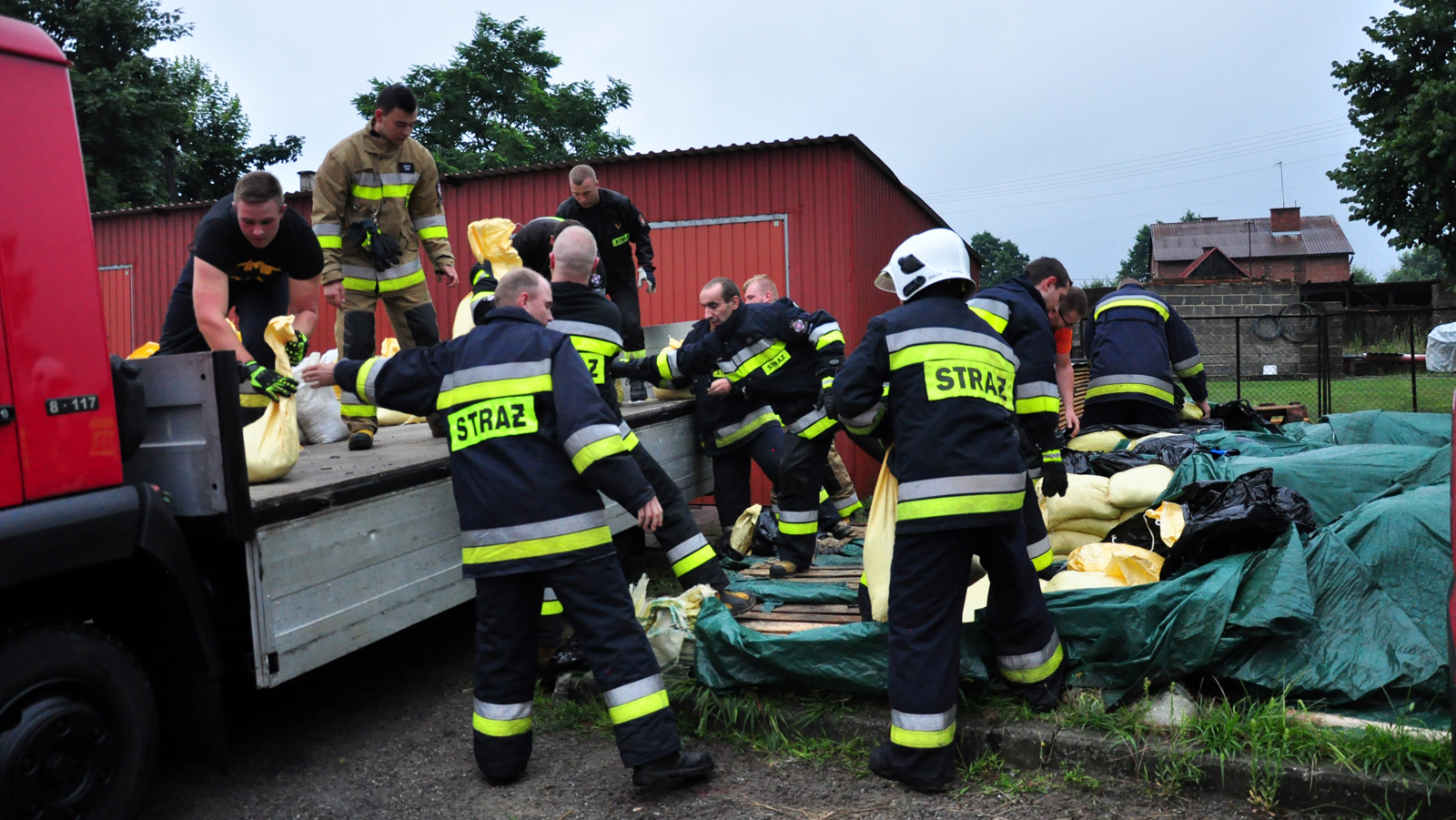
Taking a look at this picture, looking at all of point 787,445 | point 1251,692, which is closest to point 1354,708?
point 1251,692

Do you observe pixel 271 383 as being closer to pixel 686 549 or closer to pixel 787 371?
pixel 686 549

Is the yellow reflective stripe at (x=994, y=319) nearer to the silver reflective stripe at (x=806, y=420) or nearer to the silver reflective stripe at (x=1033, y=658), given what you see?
the silver reflective stripe at (x=1033, y=658)

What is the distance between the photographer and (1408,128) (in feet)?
51.6

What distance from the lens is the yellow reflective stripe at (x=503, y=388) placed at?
3.35 meters

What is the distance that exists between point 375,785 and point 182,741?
744 mm

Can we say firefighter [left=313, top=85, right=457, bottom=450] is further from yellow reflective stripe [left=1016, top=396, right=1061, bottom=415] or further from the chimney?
the chimney

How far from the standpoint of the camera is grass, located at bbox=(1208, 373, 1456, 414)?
14.0 m

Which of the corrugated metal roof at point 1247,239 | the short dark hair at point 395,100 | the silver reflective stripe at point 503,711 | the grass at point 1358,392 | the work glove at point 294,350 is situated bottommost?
the grass at point 1358,392

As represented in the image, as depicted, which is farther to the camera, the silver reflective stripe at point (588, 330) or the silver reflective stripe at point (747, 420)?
the silver reflective stripe at point (747, 420)

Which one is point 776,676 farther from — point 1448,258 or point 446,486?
point 1448,258

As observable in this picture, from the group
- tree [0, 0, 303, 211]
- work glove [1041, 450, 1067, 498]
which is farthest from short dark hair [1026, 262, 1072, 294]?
tree [0, 0, 303, 211]

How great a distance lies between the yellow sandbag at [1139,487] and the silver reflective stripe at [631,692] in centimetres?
314

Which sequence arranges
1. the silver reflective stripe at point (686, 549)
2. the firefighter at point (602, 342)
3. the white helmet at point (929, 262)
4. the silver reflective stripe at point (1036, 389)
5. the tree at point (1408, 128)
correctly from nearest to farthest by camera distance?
the white helmet at point (929, 262)
the silver reflective stripe at point (1036, 389)
the firefighter at point (602, 342)
the silver reflective stripe at point (686, 549)
the tree at point (1408, 128)

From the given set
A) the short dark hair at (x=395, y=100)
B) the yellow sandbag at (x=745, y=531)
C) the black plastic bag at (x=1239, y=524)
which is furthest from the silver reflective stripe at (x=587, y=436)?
the yellow sandbag at (x=745, y=531)
